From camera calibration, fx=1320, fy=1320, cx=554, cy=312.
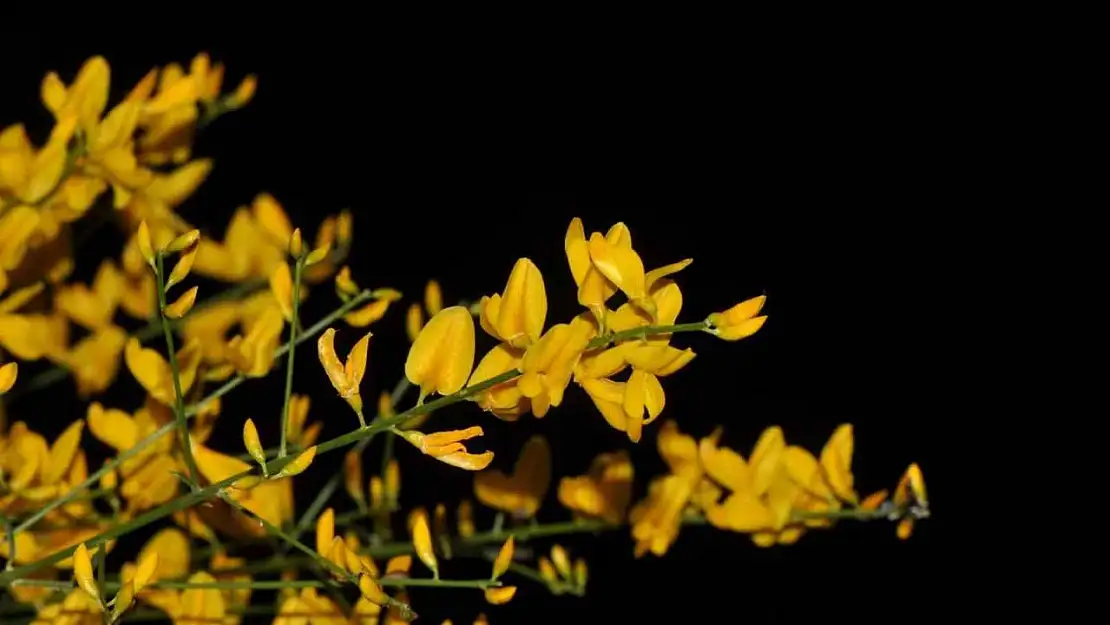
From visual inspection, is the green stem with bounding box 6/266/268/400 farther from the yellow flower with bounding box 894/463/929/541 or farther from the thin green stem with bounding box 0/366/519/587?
the yellow flower with bounding box 894/463/929/541

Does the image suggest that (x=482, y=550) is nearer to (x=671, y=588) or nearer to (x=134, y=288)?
(x=134, y=288)

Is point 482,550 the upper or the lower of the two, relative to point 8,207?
lower

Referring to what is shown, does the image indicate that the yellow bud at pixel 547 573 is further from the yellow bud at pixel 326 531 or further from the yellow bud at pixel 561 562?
the yellow bud at pixel 326 531

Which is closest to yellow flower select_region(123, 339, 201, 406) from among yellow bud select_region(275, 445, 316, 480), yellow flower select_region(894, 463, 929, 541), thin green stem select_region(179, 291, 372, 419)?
thin green stem select_region(179, 291, 372, 419)

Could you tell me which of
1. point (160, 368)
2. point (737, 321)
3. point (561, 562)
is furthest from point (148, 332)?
point (737, 321)

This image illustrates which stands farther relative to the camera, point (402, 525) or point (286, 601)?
point (402, 525)

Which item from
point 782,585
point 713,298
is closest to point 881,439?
point 713,298

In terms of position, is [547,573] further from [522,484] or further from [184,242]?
[184,242]

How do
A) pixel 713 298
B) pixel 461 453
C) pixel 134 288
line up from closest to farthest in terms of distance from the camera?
1. pixel 461 453
2. pixel 134 288
3. pixel 713 298
